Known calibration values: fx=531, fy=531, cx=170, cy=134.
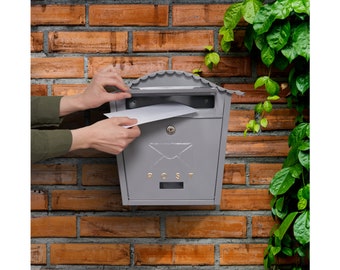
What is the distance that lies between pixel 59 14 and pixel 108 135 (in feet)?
2.06

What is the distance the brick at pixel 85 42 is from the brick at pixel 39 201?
566 mm

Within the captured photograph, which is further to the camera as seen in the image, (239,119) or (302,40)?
(239,119)

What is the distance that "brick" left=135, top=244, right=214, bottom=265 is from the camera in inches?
82.0

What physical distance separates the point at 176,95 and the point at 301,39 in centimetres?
51

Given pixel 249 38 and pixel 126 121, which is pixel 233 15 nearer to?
pixel 249 38

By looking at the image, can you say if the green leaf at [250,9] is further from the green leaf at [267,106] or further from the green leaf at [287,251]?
the green leaf at [287,251]

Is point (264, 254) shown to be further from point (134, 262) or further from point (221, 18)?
point (221, 18)

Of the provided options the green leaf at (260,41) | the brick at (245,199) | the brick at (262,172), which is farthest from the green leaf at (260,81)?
the brick at (245,199)

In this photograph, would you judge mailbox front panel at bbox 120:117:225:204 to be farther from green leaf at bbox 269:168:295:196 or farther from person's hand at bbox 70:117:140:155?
green leaf at bbox 269:168:295:196

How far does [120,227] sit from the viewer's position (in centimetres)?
209

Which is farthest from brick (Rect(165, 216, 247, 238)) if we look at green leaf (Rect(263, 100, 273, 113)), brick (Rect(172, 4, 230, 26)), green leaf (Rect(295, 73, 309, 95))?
brick (Rect(172, 4, 230, 26))

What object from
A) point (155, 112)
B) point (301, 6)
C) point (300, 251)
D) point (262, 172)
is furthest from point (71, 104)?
point (300, 251)

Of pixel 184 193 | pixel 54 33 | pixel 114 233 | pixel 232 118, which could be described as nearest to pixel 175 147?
pixel 184 193

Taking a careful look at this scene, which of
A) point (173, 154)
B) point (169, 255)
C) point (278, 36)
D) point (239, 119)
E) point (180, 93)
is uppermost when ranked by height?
point (278, 36)
